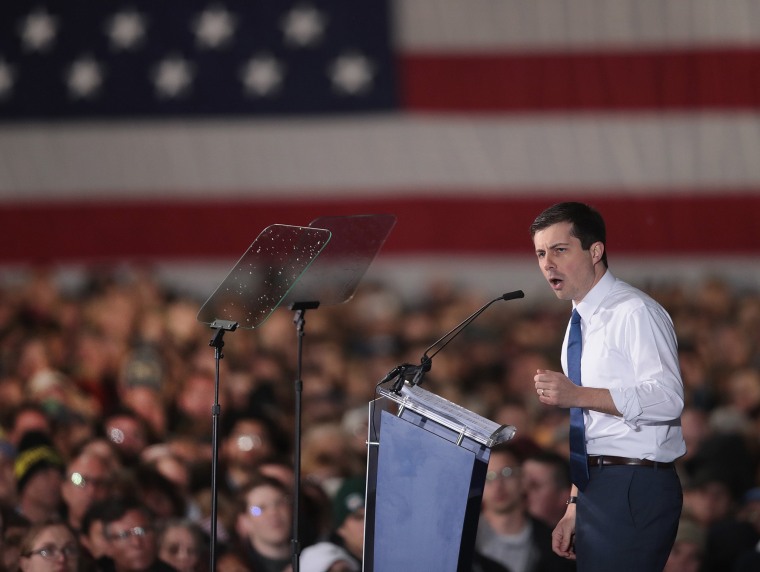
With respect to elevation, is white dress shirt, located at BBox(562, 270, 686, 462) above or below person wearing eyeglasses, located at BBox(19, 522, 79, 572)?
above

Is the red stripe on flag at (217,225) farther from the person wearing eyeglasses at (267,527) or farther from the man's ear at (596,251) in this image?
the man's ear at (596,251)

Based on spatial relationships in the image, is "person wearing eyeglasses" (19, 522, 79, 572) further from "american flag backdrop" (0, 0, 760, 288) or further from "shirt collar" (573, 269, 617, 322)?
"american flag backdrop" (0, 0, 760, 288)

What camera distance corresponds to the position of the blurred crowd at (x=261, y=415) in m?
4.65

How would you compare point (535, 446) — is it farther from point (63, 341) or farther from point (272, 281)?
point (63, 341)

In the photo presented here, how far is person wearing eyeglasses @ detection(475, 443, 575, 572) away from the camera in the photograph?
15.3ft

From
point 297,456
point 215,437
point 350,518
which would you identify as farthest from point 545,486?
point 215,437

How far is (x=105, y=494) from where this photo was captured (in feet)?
16.1

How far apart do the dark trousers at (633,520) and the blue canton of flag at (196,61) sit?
6.86m

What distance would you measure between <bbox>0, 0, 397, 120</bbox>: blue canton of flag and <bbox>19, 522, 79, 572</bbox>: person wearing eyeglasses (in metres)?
5.53

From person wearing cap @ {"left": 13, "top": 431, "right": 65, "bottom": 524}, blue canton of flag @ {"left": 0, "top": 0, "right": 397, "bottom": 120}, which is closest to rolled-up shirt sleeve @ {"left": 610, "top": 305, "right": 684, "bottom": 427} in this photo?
person wearing cap @ {"left": 13, "top": 431, "right": 65, "bottom": 524}

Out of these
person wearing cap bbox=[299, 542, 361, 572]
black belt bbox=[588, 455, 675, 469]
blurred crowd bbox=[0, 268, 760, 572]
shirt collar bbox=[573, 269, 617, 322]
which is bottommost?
blurred crowd bbox=[0, 268, 760, 572]

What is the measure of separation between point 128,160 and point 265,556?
5.32 meters

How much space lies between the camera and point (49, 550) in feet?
13.9

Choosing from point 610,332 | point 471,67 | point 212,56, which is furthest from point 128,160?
point 610,332
